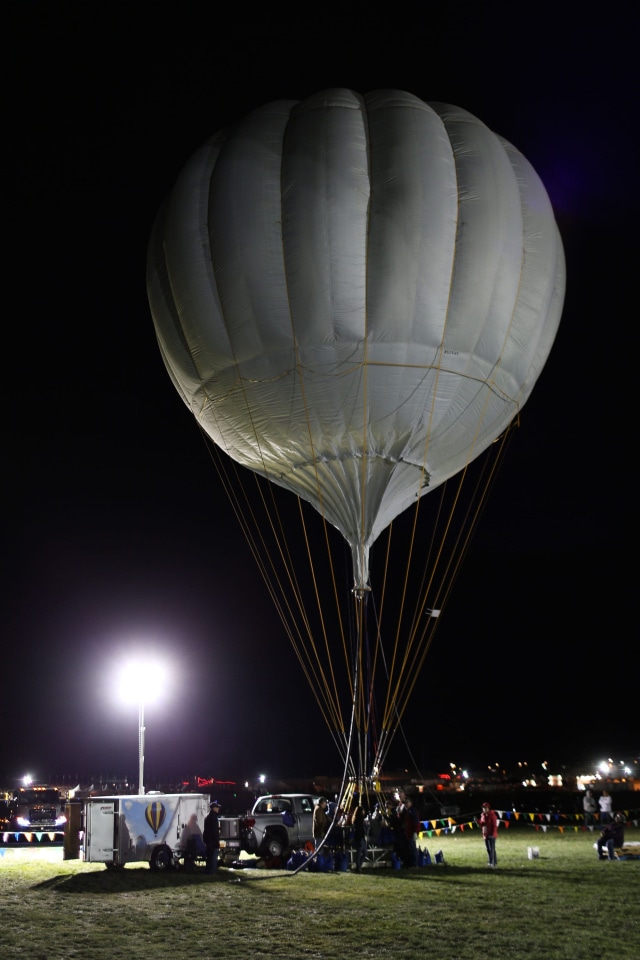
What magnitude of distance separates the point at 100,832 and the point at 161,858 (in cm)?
131

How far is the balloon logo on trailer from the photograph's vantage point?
17.4 meters

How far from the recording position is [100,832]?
17062 millimetres

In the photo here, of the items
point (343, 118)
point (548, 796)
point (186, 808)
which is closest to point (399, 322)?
point (343, 118)

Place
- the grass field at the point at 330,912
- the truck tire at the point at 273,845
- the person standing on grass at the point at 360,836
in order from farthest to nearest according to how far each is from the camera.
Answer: the truck tire at the point at 273,845
the person standing on grass at the point at 360,836
the grass field at the point at 330,912

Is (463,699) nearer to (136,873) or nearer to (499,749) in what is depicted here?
(499,749)

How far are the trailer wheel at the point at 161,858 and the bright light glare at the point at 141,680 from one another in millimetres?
5212

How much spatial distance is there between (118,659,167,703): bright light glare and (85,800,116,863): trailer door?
4968mm

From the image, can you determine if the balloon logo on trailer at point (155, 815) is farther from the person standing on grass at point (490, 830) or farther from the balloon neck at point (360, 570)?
the person standing on grass at point (490, 830)

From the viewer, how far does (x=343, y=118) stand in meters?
15.9

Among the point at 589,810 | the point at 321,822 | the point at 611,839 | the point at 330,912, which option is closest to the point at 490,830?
the point at 611,839

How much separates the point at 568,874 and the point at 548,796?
19359 millimetres

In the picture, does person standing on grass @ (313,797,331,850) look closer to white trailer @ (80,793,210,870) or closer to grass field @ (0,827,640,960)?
grass field @ (0,827,640,960)

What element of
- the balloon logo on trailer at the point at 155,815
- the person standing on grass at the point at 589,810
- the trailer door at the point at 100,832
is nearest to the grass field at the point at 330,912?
the trailer door at the point at 100,832

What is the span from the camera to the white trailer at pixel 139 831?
1697 centimetres
